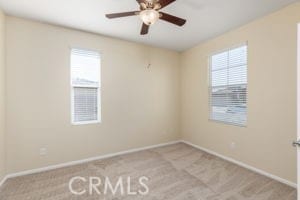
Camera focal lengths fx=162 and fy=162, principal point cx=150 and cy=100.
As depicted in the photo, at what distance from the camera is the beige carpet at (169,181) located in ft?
7.00

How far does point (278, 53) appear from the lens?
246cm

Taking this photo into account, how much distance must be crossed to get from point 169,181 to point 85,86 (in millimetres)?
2324

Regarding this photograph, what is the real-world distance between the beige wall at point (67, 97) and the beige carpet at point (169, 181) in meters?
0.40

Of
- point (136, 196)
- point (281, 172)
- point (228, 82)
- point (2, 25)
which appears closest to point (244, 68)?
point (228, 82)

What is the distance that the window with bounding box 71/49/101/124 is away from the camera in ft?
10.3

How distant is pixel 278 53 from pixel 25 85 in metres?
4.04

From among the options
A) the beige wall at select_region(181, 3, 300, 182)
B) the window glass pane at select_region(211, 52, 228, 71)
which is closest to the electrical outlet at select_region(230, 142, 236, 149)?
the beige wall at select_region(181, 3, 300, 182)

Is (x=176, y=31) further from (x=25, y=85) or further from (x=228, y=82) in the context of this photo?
(x=25, y=85)

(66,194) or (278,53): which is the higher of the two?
(278,53)

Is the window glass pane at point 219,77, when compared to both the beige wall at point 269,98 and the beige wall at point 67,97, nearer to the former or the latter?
the beige wall at point 269,98

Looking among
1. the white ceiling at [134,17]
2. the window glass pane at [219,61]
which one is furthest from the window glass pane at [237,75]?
the white ceiling at [134,17]

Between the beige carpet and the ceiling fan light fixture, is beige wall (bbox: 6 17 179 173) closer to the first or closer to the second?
the beige carpet

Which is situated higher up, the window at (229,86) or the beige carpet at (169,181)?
the window at (229,86)

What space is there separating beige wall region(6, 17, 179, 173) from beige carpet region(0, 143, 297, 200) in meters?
0.40
